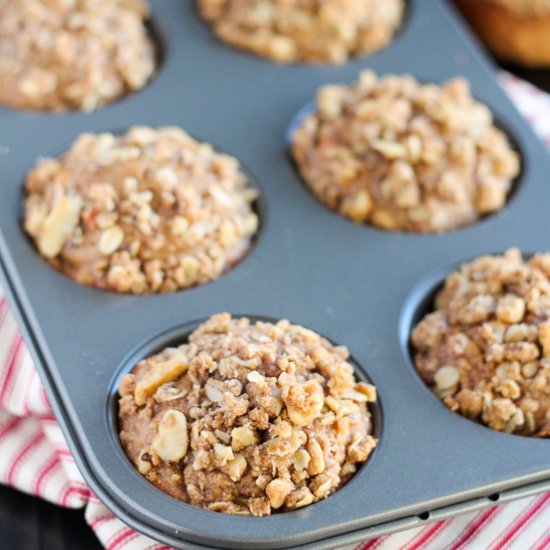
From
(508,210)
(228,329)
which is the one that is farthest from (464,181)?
(228,329)

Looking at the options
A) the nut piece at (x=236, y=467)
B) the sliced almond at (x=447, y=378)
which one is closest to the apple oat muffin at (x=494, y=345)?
the sliced almond at (x=447, y=378)

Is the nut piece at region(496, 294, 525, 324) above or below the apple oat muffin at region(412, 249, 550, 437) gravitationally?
above

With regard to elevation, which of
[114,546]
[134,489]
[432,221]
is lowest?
[114,546]

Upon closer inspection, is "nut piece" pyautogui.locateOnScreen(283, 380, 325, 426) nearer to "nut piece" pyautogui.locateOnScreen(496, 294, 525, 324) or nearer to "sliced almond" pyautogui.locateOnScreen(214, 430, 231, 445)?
"sliced almond" pyautogui.locateOnScreen(214, 430, 231, 445)

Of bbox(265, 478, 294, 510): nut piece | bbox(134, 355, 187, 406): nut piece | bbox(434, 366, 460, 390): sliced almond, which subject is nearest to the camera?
bbox(265, 478, 294, 510): nut piece

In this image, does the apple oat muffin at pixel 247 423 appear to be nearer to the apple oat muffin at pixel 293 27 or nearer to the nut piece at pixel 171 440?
the nut piece at pixel 171 440

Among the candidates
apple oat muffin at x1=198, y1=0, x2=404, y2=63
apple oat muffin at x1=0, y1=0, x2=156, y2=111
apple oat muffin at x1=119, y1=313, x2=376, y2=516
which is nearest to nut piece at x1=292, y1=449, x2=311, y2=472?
apple oat muffin at x1=119, y1=313, x2=376, y2=516

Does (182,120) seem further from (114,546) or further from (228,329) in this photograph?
(114,546)

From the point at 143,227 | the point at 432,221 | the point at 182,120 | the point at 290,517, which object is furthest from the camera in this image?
the point at 182,120
